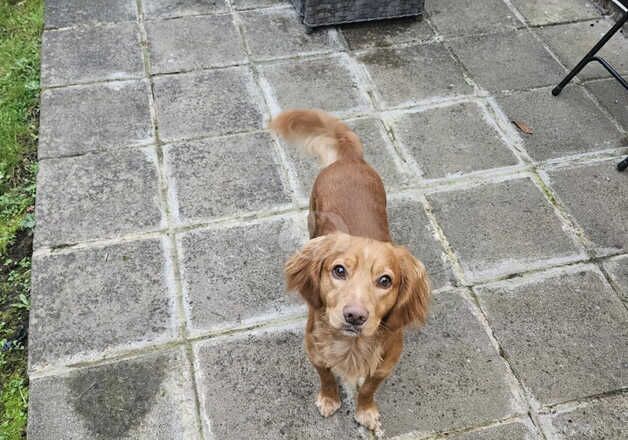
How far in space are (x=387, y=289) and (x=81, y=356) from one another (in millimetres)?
1731

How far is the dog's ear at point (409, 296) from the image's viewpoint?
234 cm

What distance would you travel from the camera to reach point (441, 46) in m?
4.94

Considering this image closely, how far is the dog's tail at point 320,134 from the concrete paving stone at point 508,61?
197 centimetres

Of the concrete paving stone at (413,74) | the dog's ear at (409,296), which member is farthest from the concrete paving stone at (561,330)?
the concrete paving stone at (413,74)

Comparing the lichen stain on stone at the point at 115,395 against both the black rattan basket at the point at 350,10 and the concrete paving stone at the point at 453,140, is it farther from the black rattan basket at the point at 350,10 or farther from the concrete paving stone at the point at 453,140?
the black rattan basket at the point at 350,10

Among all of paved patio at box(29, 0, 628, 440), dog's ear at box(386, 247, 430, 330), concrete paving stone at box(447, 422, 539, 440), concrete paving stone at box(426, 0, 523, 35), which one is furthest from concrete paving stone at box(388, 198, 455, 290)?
concrete paving stone at box(426, 0, 523, 35)

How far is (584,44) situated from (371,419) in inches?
156

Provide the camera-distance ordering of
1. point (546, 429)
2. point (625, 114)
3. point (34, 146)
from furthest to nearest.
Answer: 1. point (625, 114)
2. point (34, 146)
3. point (546, 429)

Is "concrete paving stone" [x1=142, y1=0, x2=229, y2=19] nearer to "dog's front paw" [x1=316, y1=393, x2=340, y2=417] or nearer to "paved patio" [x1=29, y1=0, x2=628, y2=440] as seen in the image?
"paved patio" [x1=29, y1=0, x2=628, y2=440]

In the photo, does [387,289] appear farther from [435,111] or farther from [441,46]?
[441,46]

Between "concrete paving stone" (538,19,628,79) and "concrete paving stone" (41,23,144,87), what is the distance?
140 inches

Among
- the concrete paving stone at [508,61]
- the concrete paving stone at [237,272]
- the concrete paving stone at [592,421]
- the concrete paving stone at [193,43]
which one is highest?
the concrete paving stone at [508,61]

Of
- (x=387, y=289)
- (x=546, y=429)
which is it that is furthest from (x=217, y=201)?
(x=546, y=429)

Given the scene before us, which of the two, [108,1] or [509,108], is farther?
[108,1]
